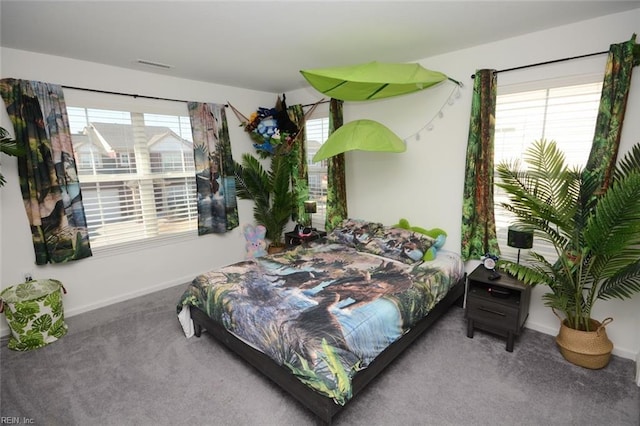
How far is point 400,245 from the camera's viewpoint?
2.89 meters

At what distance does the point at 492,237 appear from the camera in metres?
2.69

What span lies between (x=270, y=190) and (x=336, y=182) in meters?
1.04

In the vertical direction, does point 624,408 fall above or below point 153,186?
below

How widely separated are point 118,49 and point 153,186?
1406 millimetres

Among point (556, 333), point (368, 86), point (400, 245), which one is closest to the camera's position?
point (368, 86)

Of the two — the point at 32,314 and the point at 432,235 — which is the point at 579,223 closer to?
the point at 432,235

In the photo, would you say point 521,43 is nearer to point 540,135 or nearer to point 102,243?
point 540,135

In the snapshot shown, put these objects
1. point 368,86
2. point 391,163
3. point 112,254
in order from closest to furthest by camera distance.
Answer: point 368,86 < point 112,254 < point 391,163

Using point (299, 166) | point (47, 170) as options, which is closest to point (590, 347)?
point (299, 166)

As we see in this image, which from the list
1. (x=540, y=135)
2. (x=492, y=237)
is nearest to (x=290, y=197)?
(x=492, y=237)

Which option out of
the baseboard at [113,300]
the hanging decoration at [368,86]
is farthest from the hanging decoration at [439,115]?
the baseboard at [113,300]

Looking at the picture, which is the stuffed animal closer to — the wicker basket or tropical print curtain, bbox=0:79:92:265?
tropical print curtain, bbox=0:79:92:265

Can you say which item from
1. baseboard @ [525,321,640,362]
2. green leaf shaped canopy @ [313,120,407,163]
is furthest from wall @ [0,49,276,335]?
baseboard @ [525,321,640,362]

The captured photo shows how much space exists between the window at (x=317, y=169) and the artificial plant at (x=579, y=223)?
7.61 ft
